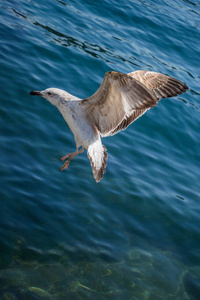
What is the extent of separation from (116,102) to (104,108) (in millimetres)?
225

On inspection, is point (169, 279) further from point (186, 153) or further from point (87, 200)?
point (186, 153)

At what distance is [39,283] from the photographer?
4.89 metres

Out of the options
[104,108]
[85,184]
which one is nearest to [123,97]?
[104,108]

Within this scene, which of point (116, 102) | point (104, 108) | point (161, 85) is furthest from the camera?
point (161, 85)

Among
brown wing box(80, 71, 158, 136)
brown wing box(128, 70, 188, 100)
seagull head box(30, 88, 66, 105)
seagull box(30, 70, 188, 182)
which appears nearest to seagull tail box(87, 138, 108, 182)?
seagull box(30, 70, 188, 182)

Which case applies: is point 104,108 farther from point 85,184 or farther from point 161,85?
point 85,184

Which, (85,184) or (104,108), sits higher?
(104,108)

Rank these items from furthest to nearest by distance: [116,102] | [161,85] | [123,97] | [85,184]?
1. [85,184]
2. [161,85]
3. [116,102]
4. [123,97]

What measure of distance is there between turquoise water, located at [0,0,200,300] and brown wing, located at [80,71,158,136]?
1351mm

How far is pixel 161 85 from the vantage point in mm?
5633

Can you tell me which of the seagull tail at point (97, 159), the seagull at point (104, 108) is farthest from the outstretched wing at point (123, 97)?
the seagull tail at point (97, 159)

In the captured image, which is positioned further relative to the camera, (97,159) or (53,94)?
(53,94)

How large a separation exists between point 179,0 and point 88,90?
344 inches

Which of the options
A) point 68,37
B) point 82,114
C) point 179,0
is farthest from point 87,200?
point 179,0
